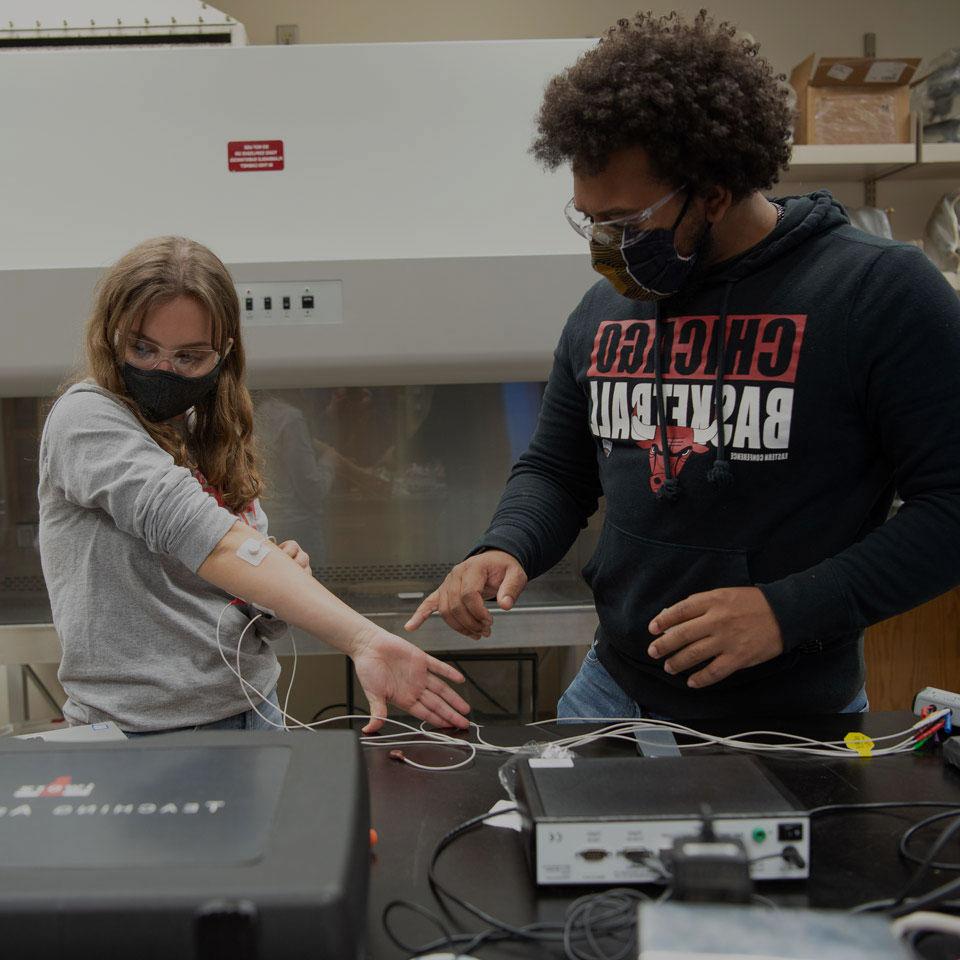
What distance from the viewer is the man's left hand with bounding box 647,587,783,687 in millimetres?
870

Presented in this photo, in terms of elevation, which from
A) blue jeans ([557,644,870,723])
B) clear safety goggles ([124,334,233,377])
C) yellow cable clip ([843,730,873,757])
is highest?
clear safety goggles ([124,334,233,377])

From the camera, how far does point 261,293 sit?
1478 mm

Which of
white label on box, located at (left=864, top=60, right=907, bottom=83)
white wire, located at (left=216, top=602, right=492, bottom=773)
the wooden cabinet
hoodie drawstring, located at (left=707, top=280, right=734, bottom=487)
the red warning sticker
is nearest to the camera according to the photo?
white wire, located at (left=216, top=602, right=492, bottom=773)

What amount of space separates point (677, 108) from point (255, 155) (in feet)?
2.82

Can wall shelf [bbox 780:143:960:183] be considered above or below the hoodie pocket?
above

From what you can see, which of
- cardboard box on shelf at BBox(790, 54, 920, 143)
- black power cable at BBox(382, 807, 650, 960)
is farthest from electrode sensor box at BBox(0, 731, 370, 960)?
cardboard box on shelf at BBox(790, 54, 920, 143)

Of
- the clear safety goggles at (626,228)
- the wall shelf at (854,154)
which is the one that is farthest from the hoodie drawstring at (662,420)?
the wall shelf at (854,154)

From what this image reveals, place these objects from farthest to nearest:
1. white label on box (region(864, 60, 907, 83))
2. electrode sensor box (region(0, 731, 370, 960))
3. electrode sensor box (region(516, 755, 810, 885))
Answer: white label on box (region(864, 60, 907, 83)), electrode sensor box (region(516, 755, 810, 885)), electrode sensor box (region(0, 731, 370, 960))

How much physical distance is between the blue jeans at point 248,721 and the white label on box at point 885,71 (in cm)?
188

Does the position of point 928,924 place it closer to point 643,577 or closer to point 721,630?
point 721,630

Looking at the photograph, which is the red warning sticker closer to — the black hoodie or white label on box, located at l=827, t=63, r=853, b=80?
the black hoodie

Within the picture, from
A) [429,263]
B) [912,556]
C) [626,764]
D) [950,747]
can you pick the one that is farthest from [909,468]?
[429,263]

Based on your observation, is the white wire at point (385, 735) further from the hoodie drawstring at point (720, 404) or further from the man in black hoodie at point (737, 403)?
the hoodie drawstring at point (720, 404)

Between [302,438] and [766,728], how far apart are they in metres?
1.34
